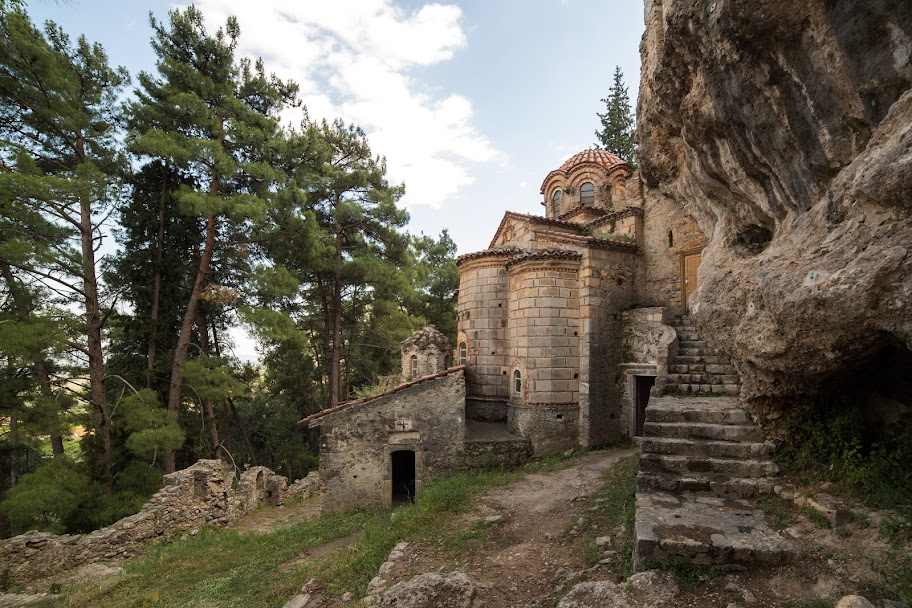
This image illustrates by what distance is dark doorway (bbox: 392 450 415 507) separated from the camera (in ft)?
36.1

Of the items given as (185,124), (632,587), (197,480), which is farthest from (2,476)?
(632,587)

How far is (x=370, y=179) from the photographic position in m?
18.2

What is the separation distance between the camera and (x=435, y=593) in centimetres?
396

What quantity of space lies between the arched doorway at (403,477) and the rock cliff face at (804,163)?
853 centimetres

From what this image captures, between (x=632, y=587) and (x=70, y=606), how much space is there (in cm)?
872

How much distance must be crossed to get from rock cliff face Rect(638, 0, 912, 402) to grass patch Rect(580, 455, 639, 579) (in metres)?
2.18

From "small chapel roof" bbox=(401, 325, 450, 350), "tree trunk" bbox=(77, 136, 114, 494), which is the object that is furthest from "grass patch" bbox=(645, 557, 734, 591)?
"tree trunk" bbox=(77, 136, 114, 494)

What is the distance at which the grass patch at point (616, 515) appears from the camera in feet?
13.6

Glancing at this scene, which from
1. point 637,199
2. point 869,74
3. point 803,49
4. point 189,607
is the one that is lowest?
point 189,607

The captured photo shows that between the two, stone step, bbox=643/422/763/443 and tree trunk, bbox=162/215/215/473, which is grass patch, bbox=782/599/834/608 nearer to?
stone step, bbox=643/422/763/443

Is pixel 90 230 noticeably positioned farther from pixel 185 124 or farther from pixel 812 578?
pixel 812 578

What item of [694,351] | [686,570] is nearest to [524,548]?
[686,570]

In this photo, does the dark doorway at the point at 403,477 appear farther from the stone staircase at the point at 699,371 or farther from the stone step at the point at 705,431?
the stone step at the point at 705,431

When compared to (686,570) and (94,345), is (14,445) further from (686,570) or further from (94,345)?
(686,570)
